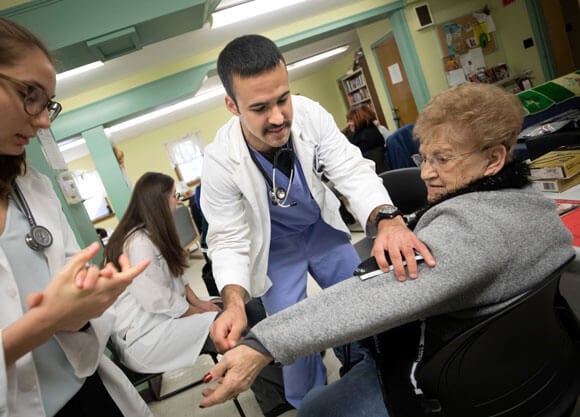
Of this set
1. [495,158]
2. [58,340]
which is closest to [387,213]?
[495,158]

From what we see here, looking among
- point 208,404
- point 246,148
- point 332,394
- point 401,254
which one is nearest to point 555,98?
point 246,148

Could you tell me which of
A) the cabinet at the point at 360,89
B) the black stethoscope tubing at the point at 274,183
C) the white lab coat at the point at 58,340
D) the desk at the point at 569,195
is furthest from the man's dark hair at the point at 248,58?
the cabinet at the point at 360,89

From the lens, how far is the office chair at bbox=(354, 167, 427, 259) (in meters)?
1.96

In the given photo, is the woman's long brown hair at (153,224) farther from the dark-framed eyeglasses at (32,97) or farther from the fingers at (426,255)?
the fingers at (426,255)

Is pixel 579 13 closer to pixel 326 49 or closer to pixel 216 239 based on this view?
pixel 326 49

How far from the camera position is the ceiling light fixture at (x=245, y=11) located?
352 centimetres

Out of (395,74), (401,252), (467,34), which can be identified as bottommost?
(401,252)

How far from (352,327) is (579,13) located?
6614 mm

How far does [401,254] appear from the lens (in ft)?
2.68

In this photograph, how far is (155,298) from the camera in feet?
6.11

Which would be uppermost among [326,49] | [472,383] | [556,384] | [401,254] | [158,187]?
[326,49]

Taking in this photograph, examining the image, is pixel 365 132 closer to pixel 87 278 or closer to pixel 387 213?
pixel 387 213

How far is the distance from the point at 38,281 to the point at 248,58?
0.87m

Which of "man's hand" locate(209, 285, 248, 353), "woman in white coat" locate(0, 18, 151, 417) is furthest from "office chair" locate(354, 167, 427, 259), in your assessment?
"woman in white coat" locate(0, 18, 151, 417)
